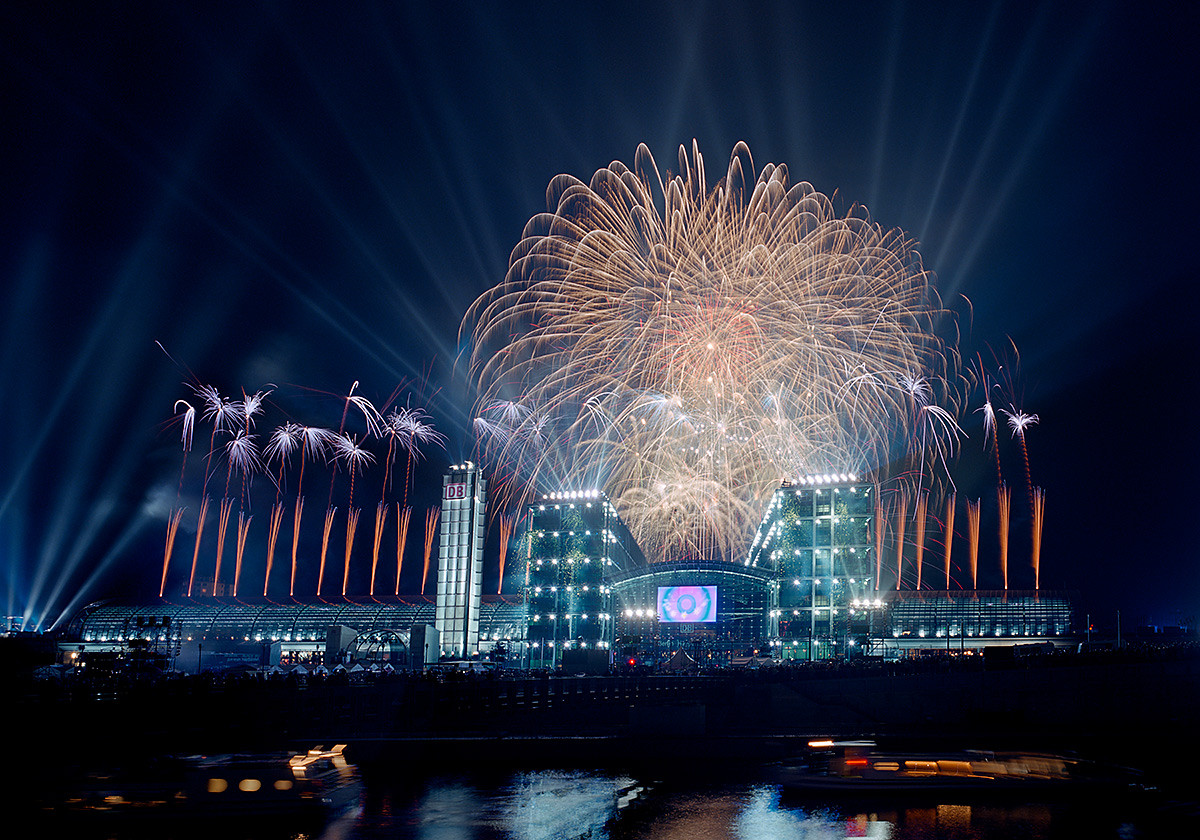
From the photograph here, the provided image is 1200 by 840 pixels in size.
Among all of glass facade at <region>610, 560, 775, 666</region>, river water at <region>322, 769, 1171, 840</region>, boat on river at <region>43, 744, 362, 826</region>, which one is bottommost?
river water at <region>322, 769, 1171, 840</region>

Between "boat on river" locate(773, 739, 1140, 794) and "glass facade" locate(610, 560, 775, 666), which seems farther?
"glass facade" locate(610, 560, 775, 666)

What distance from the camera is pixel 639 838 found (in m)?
22.3

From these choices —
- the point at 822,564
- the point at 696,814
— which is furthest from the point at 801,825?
the point at 822,564

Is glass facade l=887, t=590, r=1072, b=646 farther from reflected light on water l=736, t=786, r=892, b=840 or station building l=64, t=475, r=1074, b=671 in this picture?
reflected light on water l=736, t=786, r=892, b=840

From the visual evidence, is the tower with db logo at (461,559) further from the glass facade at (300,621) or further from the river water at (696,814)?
the river water at (696,814)

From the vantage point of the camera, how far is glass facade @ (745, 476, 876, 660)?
3479 inches

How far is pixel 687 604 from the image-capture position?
97.9m

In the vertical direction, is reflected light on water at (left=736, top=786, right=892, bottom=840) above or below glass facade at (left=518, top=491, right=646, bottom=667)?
below

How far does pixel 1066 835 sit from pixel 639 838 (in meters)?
10.8

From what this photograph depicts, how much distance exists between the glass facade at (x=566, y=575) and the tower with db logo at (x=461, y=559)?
24.0ft

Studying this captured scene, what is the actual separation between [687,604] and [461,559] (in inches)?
987

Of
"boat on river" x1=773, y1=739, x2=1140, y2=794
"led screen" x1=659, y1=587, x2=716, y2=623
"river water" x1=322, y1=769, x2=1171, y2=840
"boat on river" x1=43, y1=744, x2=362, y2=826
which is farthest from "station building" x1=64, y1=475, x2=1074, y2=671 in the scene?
"boat on river" x1=43, y1=744, x2=362, y2=826

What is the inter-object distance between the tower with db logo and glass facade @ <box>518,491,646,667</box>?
7304mm

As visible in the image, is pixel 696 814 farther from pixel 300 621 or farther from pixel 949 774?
pixel 300 621
